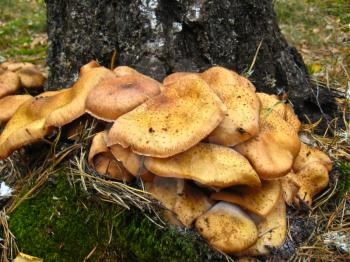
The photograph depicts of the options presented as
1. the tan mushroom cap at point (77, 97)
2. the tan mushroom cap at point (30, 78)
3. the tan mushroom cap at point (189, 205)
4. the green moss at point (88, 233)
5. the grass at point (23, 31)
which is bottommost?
the grass at point (23, 31)

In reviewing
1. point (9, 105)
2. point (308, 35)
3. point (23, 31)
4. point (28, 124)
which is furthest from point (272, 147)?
point (23, 31)

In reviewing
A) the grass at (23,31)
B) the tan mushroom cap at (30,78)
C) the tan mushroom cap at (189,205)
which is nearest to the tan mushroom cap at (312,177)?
the tan mushroom cap at (189,205)

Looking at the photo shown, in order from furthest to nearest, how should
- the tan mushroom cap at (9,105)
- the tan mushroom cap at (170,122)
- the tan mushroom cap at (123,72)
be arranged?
the tan mushroom cap at (9,105) → the tan mushroom cap at (123,72) → the tan mushroom cap at (170,122)

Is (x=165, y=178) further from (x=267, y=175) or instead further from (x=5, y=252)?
(x=5, y=252)

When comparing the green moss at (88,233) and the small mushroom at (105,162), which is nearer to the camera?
the green moss at (88,233)

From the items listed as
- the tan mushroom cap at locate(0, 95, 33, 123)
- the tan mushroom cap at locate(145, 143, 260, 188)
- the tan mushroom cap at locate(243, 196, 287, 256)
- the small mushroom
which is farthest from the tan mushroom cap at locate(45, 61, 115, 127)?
the tan mushroom cap at locate(243, 196, 287, 256)

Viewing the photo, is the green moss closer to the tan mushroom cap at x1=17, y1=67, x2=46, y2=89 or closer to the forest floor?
the tan mushroom cap at x1=17, y1=67, x2=46, y2=89

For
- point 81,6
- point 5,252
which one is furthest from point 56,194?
point 81,6

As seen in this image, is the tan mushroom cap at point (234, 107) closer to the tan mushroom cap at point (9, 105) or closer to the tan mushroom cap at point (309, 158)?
the tan mushroom cap at point (309, 158)
